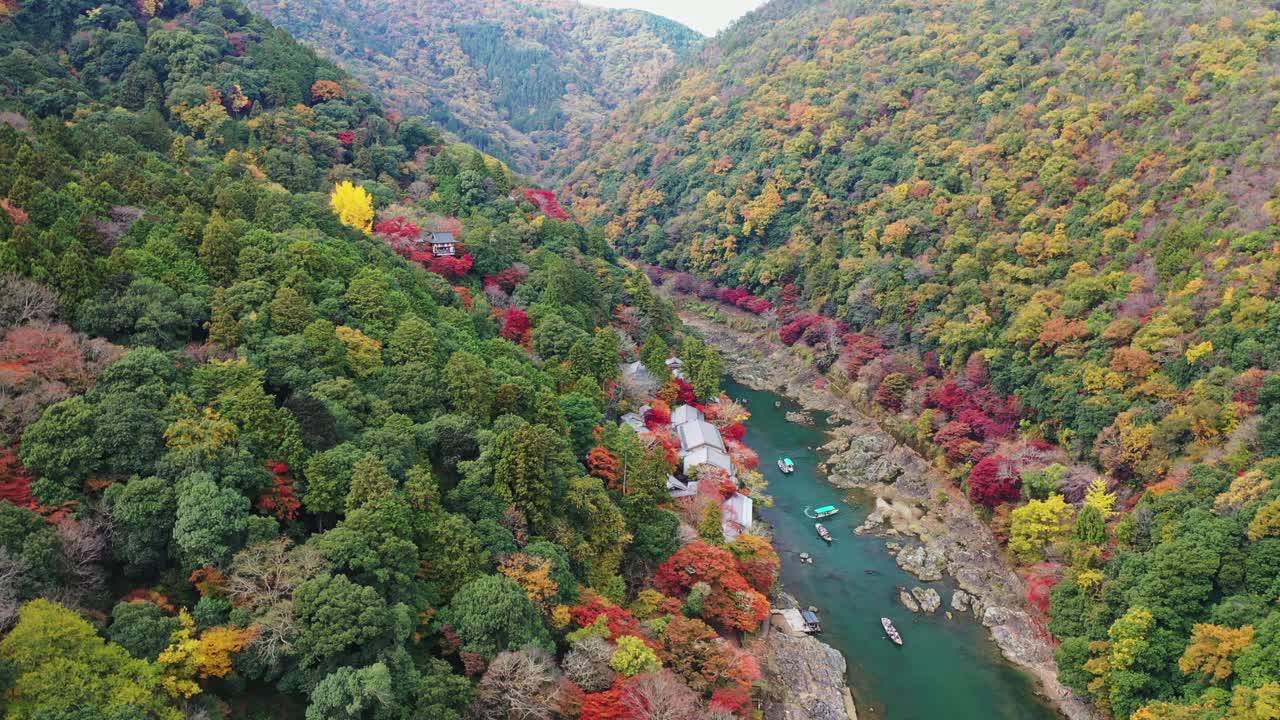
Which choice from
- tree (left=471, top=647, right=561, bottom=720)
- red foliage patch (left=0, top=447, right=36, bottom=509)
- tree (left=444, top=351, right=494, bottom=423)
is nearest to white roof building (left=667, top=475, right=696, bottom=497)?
tree (left=444, top=351, right=494, bottom=423)

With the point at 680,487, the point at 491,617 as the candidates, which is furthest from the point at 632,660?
the point at 680,487

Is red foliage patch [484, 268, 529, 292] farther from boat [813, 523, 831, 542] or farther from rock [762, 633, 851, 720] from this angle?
rock [762, 633, 851, 720]

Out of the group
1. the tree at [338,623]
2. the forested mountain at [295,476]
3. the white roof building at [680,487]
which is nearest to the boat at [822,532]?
the forested mountain at [295,476]

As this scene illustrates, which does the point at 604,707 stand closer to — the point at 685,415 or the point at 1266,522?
the point at 1266,522

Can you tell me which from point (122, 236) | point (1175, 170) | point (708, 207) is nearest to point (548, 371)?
point (122, 236)

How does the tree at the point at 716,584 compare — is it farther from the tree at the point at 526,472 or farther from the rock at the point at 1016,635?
the rock at the point at 1016,635

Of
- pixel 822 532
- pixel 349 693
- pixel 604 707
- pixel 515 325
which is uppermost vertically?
pixel 349 693
